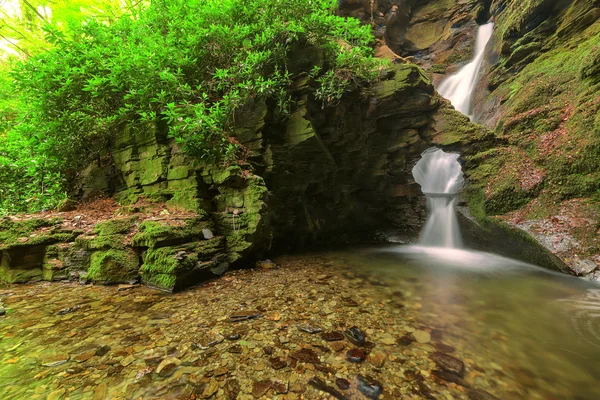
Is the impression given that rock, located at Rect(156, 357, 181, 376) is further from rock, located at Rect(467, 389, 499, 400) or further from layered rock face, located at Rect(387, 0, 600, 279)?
layered rock face, located at Rect(387, 0, 600, 279)

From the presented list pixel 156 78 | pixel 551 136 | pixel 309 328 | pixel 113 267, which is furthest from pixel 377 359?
pixel 551 136

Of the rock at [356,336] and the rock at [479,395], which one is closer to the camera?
the rock at [479,395]

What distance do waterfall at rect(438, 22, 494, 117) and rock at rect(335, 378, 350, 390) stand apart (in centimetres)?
1654

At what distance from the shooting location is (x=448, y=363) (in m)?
2.47

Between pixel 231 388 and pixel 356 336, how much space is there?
158 centimetres

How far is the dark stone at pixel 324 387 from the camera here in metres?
1.99

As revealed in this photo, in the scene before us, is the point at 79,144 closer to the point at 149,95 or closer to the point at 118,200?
the point at 118,200

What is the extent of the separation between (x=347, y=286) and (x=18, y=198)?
28.7 feet

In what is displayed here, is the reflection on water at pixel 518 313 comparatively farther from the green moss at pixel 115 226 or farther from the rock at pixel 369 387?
the green moss at pixel 115 226

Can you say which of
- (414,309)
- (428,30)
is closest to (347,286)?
(414,309)

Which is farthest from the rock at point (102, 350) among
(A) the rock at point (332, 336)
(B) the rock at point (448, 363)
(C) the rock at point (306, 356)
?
(B) the rock at point (448, 363)

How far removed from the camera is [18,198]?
590 cm

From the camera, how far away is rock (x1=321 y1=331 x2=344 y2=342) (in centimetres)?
275

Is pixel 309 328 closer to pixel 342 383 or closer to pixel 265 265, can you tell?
pixel 342 383
